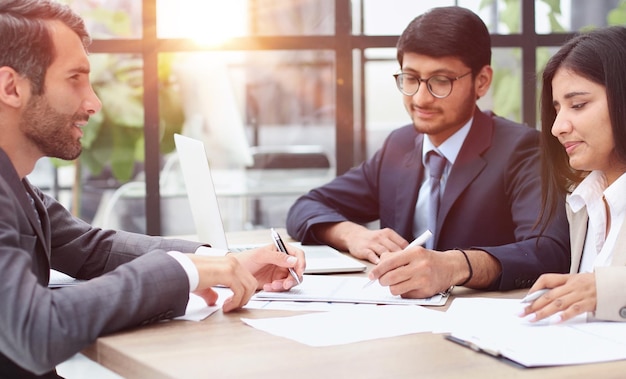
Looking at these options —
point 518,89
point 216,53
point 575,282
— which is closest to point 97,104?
point 575,282

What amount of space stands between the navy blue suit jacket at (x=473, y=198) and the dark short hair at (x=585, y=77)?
8 centimetres

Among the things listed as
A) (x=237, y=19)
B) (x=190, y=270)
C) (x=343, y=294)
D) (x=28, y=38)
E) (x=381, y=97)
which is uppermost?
(x=237, y=19)

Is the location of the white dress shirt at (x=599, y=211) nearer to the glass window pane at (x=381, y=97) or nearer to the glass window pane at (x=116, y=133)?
the glass window pane at (x=381, y=97)

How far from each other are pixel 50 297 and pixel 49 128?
0.48 metres

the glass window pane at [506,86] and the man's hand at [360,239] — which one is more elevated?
the glass window pane at [506,86]

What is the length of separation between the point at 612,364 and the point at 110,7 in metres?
2.81

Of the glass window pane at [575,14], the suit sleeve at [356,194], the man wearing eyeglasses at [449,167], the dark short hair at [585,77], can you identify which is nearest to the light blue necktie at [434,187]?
the man wearing eyeglasses at [449,167]

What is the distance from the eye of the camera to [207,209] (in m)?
2.17

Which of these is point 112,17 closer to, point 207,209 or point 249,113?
point 249,113

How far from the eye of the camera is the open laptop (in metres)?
2.10

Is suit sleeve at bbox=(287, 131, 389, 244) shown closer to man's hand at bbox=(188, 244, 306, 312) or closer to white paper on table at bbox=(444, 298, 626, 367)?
man's hand at bbox=(188, 244, 306, 312)

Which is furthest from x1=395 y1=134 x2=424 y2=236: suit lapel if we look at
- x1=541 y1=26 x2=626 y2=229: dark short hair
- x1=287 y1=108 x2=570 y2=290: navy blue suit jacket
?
x1=541 y1=26 x2=626 y2=229: dark short hair

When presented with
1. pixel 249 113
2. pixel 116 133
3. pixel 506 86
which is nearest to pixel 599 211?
pixel 506 86

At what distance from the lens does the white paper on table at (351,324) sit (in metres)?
1.43
